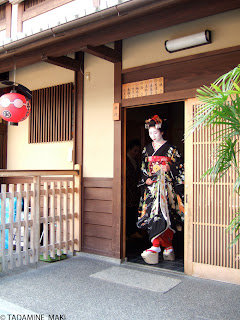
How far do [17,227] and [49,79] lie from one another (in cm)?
298

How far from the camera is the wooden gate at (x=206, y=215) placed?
3963 mm

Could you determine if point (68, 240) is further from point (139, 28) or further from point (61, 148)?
point (139, 28)

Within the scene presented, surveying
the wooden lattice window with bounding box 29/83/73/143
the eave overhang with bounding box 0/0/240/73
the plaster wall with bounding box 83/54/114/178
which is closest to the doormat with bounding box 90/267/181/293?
the plaster wall with bounding box 83/54/114/178

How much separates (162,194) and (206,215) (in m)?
0.99

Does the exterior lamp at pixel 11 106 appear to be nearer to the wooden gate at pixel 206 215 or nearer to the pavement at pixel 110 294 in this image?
the pavement at pixel 110 294

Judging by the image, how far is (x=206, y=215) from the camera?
4.14 m

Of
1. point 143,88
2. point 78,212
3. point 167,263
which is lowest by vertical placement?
point 167,263

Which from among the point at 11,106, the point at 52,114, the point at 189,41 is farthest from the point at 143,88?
the point at 52,114

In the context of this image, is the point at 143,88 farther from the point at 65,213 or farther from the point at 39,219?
the point at 39,219

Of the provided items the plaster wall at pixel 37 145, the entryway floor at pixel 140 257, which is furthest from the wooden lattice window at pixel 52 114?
the entryway floor at pixel 140 257

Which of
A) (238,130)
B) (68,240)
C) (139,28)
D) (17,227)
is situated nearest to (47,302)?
(17,227)

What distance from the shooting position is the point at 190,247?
4262 millimetres

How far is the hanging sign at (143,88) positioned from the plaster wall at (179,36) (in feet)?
0.94

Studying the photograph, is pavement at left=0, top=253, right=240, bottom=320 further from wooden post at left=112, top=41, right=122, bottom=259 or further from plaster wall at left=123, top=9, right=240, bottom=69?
plaster wall at left=123, top=9, right=240, bottom=69
